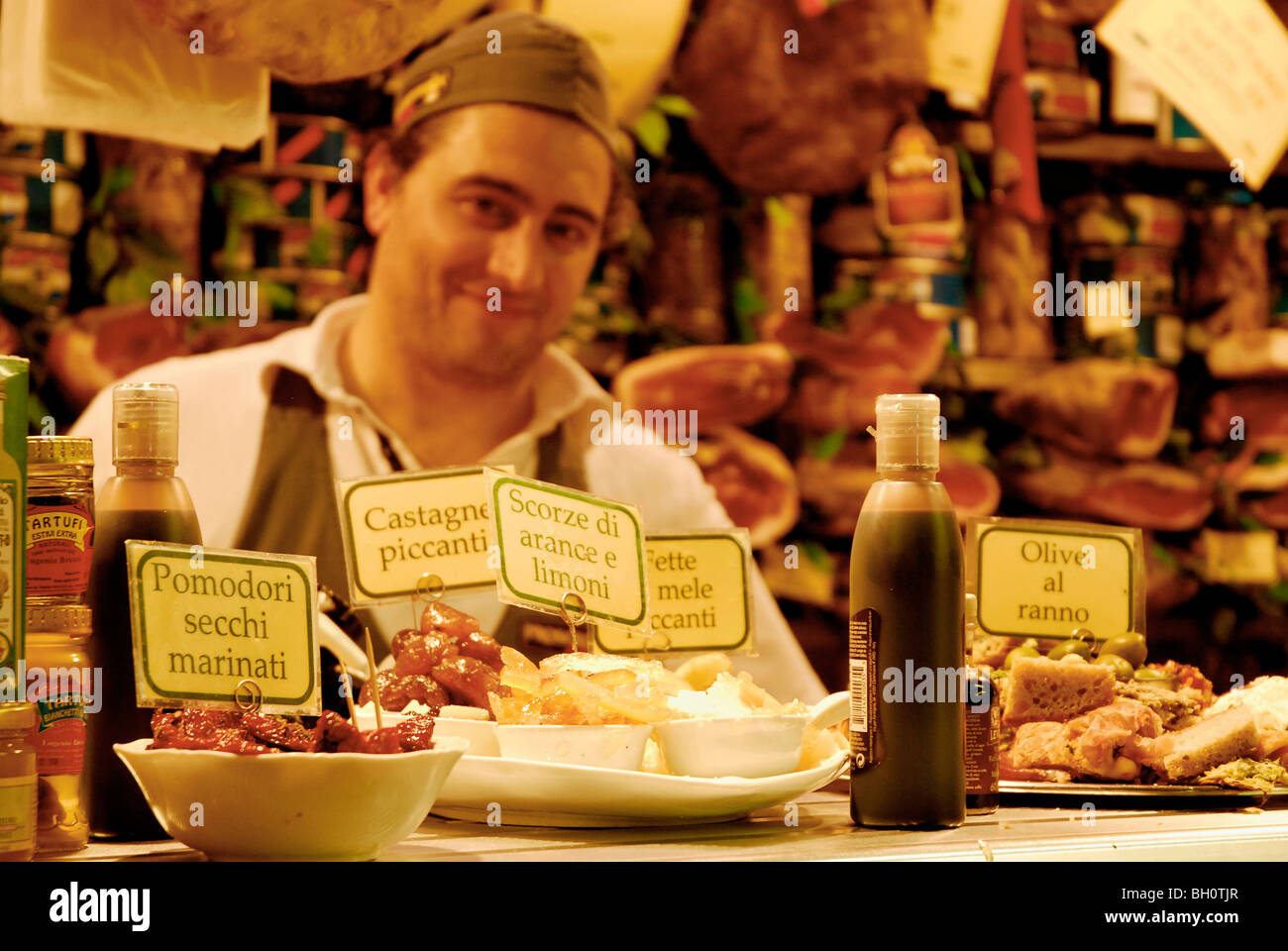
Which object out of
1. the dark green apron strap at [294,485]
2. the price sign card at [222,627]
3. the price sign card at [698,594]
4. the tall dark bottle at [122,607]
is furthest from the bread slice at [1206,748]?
the dark green apron strap at [294,485]

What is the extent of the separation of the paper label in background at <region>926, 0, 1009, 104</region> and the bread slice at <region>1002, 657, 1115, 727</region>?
7.09 feet

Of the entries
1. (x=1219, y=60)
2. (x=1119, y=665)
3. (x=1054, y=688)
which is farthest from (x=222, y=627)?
(x=1219, y=60)

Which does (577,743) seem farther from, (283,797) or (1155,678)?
(1155,678)

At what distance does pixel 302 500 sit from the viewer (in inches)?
106

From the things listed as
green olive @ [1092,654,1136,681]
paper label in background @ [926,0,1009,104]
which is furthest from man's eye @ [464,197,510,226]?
green olive @ [1092,654,1136,681]

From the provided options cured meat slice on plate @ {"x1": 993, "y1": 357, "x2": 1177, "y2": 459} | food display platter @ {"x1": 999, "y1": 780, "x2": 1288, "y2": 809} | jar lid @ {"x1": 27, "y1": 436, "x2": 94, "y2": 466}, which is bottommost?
food display platter @ {"x1": 999, "y1": 780, "x2": 1288, "y2": 809}

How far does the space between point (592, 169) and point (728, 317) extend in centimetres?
45

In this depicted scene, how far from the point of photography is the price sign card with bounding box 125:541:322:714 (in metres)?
0.96

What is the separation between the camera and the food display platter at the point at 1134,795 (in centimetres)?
125

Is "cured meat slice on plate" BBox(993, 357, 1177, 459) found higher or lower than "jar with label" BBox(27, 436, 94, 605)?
higher

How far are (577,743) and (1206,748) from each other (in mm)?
620

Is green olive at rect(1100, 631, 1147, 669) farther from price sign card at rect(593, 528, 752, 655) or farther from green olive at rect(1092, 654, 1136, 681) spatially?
price sign card at rect(593, 528, 752, 655)

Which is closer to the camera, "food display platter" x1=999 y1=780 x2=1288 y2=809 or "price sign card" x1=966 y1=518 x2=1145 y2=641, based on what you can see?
"food display platter" x1=999 y1=780 x2=1288 y2=809

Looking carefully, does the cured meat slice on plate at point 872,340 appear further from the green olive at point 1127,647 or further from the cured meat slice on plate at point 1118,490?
the green olive at point 1127,647
